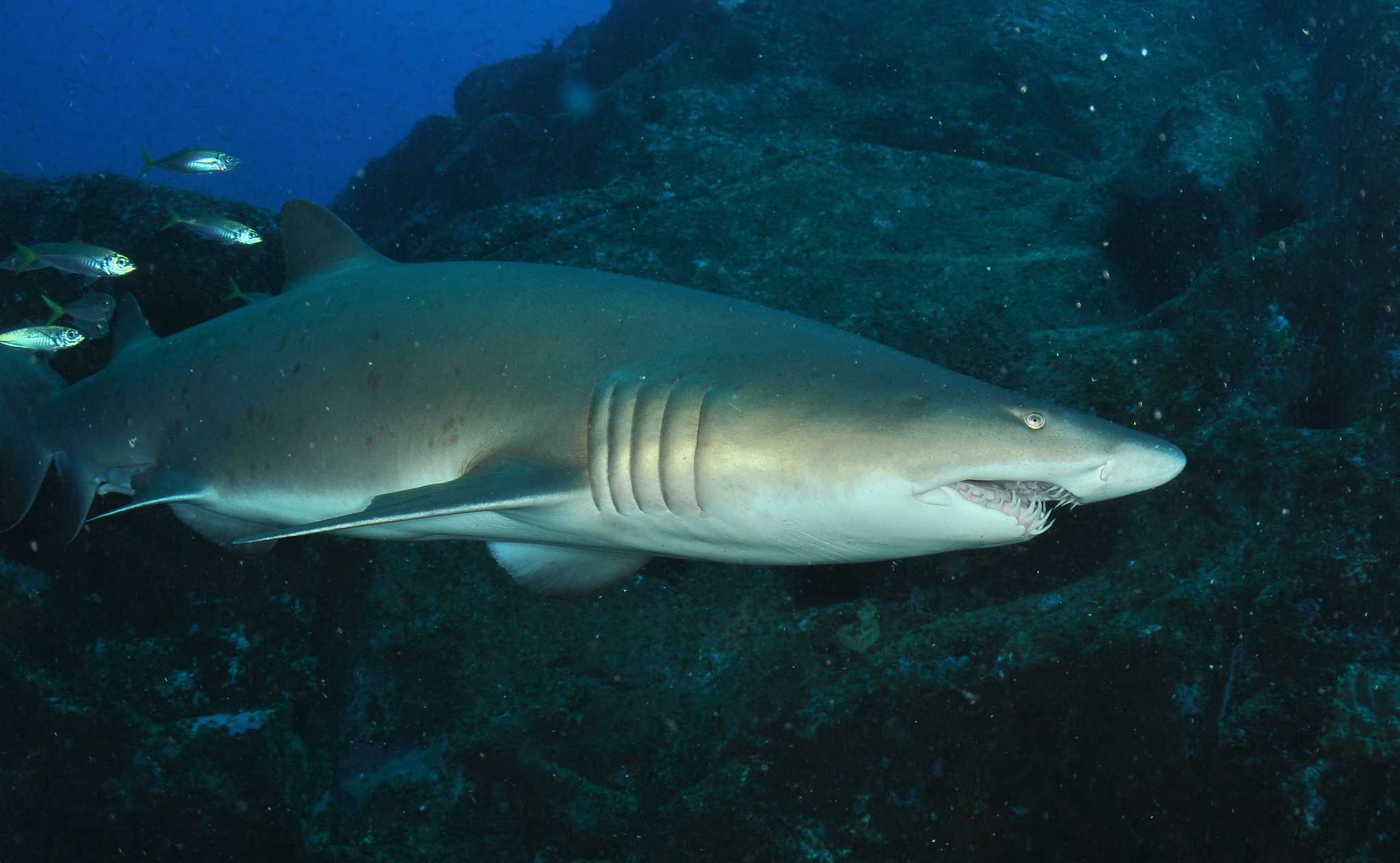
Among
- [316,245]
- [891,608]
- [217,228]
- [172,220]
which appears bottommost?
[891,608]

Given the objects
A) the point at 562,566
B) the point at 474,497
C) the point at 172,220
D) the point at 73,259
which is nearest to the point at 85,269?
the point at 73,259

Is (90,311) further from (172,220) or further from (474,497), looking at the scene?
(474,497)

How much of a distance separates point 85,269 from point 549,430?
13.1ft

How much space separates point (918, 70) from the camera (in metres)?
7.36

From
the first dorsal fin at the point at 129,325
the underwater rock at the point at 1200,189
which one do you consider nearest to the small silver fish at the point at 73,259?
the first dorsal fin at the point at 129,325

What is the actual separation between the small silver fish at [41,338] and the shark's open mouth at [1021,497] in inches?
208

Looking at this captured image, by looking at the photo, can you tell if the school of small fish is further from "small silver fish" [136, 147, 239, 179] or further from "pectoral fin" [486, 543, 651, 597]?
"pectoral fin" [486, 543, 651, 597]

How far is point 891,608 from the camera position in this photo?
3.31 meters

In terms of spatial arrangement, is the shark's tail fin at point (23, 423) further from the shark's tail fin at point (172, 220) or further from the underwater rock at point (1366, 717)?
the underwater rock at point (1366, 717)

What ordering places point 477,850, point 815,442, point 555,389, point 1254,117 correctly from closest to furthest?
point 815,442
point 555,389
point 477,850
point 1254,117

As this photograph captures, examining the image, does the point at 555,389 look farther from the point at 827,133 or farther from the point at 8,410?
the point at 827,133

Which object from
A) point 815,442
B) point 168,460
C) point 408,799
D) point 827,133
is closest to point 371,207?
point 827,133

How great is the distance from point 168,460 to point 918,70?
7395 mm

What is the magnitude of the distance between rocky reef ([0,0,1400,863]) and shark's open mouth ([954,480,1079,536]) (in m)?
0.79
